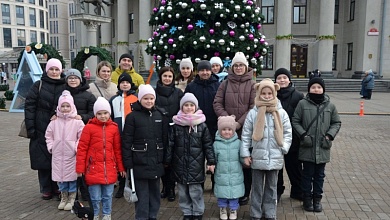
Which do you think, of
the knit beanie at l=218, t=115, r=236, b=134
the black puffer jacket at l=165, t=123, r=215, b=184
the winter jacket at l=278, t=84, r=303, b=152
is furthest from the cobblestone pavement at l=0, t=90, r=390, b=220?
the knit beanie at l=218, t=115, r=236, b=134

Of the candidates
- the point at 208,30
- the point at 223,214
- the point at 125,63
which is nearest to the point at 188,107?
the point at 223,214

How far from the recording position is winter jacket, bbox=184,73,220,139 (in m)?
5.25

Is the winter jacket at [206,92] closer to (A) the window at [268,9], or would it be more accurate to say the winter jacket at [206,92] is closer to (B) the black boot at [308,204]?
(B) the black boot at [308,204]

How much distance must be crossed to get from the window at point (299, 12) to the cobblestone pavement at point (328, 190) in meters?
24.1

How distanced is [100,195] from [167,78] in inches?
74.8

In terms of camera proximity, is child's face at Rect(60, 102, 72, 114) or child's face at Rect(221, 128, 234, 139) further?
child's face at Rect(60, 102, 72, 114)

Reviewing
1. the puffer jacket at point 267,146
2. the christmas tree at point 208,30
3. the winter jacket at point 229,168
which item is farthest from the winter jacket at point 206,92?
the christmas tree at point 208,30

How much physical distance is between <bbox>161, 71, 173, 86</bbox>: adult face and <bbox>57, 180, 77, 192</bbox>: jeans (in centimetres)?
198

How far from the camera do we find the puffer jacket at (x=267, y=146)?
4.32m

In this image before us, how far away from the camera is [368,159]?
7930 mm

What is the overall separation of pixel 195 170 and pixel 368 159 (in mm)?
5378

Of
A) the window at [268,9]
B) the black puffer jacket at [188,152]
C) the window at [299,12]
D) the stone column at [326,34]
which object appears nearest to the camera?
the black puffer jacket at [188,152]

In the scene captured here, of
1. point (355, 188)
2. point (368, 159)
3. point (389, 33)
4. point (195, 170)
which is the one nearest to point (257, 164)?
point (195, 170)

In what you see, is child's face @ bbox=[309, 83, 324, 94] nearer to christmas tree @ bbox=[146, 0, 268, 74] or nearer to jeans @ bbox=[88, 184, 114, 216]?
christmas tree @ bbox=[146, 0, 268, 74]
